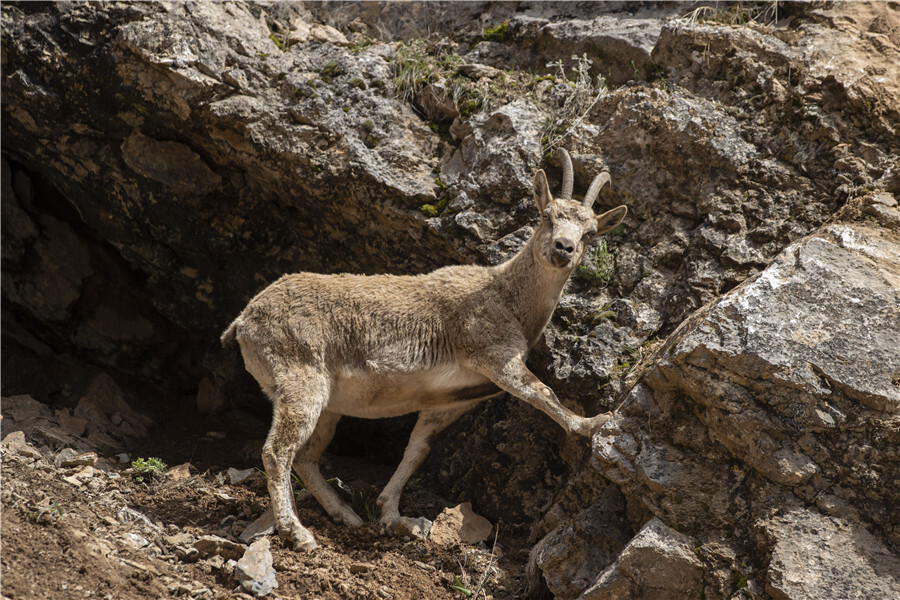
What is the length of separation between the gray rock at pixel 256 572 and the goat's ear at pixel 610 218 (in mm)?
4261

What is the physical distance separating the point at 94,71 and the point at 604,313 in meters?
6.27

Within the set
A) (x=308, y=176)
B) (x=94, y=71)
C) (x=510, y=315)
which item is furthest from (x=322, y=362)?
(x=94, y=71)

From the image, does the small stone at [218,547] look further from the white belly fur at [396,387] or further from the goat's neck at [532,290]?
the goat's neck at [532,290]

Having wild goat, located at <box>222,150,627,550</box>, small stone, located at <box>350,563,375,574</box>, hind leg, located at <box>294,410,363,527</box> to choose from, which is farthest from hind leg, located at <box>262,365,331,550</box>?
hind leg, located at <box>294,410,363,527</box>

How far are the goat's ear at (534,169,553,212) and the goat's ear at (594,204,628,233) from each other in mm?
518

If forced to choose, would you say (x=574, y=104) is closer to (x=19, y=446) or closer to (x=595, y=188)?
(x=595, y=188)

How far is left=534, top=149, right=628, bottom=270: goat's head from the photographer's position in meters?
6.88

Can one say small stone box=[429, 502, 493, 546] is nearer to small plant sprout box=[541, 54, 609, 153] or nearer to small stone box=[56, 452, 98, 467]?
small stone box=[56, 452, 98, 467]

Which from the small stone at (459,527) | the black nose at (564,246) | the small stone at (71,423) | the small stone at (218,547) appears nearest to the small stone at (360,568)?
the small stone at (459,527)

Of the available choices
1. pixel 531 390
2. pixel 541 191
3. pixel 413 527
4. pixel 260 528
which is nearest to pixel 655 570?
pixel 531 390

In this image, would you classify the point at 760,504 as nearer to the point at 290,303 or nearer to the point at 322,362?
the point at 322,362

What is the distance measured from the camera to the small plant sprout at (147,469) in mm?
7547

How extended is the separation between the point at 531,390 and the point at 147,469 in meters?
4.00

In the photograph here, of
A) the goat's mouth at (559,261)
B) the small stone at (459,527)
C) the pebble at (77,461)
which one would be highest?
the goat's mouth at (559,261)
